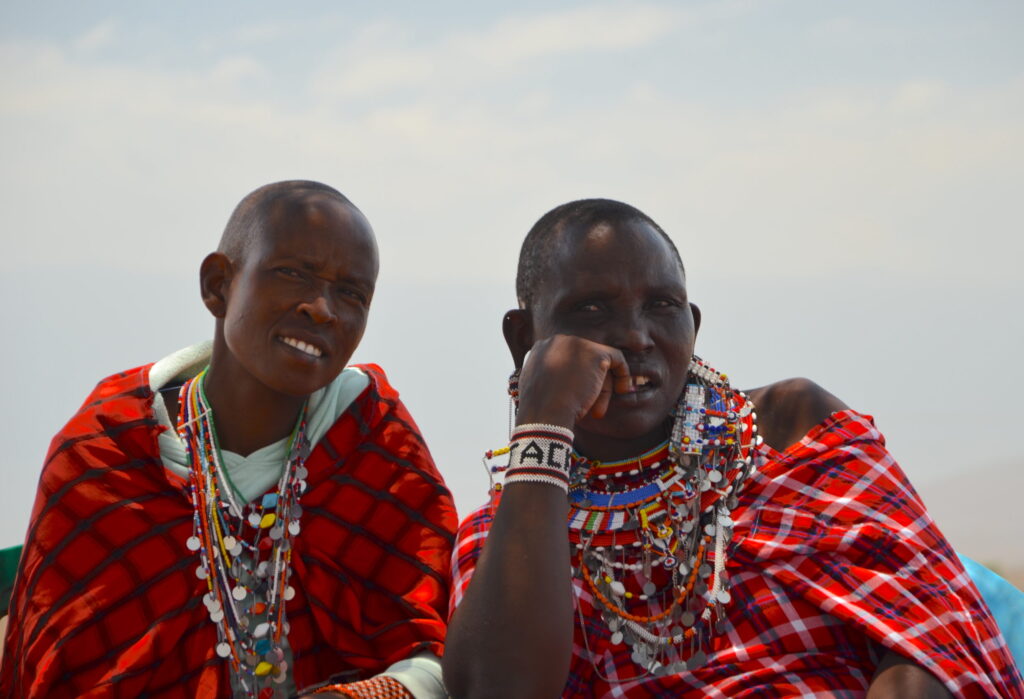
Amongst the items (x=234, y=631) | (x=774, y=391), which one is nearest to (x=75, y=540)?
(x=234, y=631)

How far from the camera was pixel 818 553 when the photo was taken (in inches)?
121

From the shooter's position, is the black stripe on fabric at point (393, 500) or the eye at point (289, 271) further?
the black stripe on fabric at point (393, 500)

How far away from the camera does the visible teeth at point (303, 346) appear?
3.59 m

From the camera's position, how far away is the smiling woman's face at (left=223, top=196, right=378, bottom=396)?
360 centimetres

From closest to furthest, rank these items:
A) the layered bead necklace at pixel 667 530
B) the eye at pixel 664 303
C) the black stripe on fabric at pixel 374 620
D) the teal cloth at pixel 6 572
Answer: the layered bead necklace at pixel 667 530, the eye at pixel 664 303, the black stripe on fabric at pixel 374 620, the teal cloth at pixel 6 572

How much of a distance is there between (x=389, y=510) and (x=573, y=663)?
85 centimetres

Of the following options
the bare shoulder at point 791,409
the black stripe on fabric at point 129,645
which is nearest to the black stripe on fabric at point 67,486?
the black stripe on fabric at point 129,645

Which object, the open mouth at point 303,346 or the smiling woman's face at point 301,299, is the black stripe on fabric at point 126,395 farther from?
the open mouth at point 303,346

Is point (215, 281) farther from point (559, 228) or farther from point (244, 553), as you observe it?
point (559, 228)

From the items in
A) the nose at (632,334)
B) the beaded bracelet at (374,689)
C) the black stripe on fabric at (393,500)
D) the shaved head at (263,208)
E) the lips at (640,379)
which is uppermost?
the shaved head at (263,208)

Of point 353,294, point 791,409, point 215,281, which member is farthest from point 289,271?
point 791,409

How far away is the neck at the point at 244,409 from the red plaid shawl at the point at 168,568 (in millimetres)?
168

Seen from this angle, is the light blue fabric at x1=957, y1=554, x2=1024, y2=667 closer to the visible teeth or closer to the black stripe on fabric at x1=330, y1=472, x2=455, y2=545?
the black stripe on fabric at x1=330, y1=472, x2=455, y2=545

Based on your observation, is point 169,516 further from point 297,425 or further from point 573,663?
point 573,663
